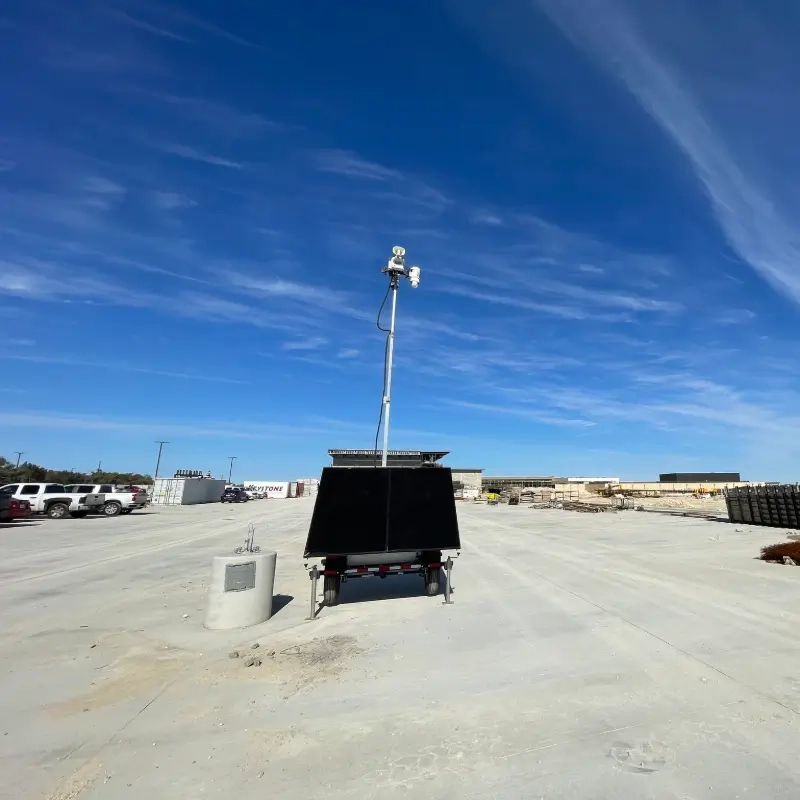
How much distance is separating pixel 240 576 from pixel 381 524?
2823 millimetres

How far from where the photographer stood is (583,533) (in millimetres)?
22719

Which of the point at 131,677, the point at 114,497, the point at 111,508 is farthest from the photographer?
the point at 114,497

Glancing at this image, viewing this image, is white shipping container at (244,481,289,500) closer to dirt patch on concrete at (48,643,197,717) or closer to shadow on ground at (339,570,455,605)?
shadow on ground at (339,570,455,605)

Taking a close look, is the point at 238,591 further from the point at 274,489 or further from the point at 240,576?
the point at 274,489

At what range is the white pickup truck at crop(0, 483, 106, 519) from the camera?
2984 cm

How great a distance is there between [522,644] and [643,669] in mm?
1629

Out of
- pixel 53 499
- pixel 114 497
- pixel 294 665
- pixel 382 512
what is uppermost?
pixel 114 497

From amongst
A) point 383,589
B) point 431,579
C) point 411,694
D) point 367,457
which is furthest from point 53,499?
point 411,694

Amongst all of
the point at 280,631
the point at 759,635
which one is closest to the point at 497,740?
the point at 280,631

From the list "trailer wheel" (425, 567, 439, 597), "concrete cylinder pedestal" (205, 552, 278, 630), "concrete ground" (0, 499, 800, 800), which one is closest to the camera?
"concrete ground" (0, 499, 800, 800)

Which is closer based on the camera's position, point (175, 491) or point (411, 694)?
point (411, 694)

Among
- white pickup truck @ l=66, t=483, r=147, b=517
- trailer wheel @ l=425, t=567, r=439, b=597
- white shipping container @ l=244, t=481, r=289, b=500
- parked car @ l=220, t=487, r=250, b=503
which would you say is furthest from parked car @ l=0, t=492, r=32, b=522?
white shipping container @ l=244, t=481, r=289, b=500

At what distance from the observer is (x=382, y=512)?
9.34 m

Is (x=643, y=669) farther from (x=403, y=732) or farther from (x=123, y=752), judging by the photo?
(x=123, y=752)
